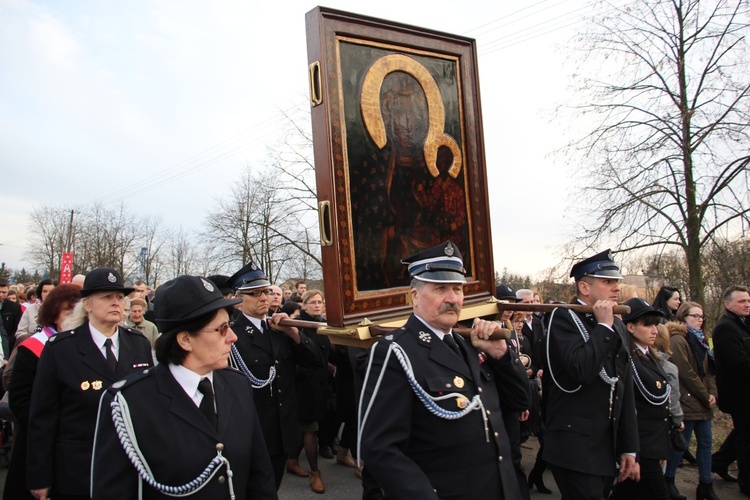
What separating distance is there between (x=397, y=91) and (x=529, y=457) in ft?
19.2

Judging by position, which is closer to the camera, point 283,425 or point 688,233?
point 283,425

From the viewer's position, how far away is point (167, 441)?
218 centimetres

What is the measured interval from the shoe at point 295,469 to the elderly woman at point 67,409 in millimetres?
3598

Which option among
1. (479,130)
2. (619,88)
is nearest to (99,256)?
(619,88)

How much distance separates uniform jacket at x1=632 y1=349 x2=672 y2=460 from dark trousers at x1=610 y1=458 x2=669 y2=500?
8 centimetres

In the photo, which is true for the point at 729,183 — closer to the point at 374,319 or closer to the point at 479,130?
the point at 479,130

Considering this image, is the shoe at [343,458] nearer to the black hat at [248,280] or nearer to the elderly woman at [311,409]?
the elderly woman at [311,409]

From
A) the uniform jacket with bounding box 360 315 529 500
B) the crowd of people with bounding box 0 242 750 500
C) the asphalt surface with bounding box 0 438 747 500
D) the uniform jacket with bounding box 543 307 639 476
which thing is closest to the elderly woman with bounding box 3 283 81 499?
the crowd of people with bounding box 0 242 750 500

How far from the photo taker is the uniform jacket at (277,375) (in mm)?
4730

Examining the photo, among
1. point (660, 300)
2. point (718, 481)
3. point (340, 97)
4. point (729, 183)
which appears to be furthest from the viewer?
point (729, 183)

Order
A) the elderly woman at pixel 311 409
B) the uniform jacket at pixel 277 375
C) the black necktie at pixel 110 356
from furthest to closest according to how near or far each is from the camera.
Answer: the elderly woman at pixel 311 409
the uniform jacket at pixel 277 375
the black necktie at pixel 110 356

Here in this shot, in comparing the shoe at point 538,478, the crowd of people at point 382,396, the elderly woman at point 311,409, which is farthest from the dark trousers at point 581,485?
the elderly woman at point 311,409

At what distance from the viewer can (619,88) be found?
1230 centimetres

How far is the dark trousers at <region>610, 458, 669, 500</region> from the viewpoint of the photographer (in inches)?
176
